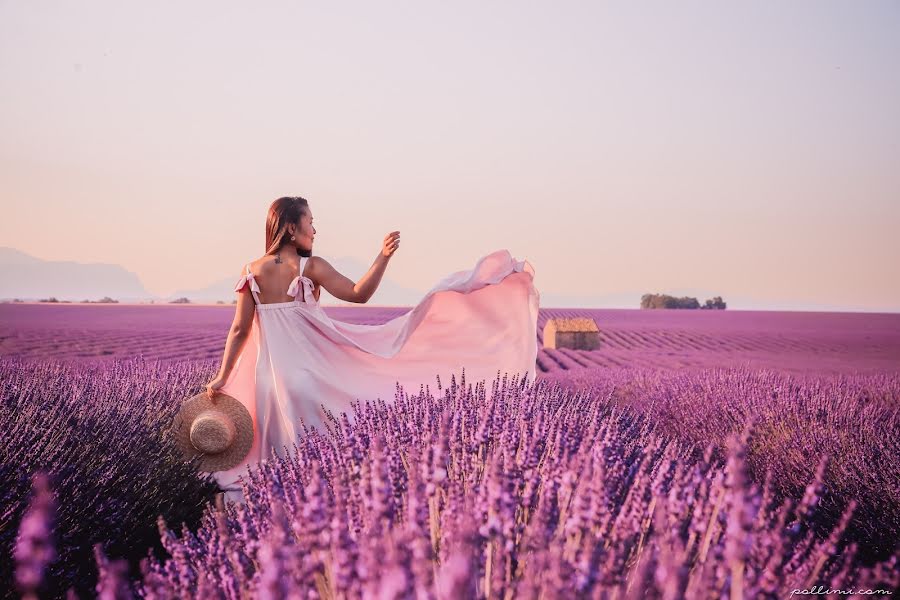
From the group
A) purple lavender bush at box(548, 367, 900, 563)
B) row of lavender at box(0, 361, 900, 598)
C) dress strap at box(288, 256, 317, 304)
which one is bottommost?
purple lavender bush at box(548, 367, 900, 563)

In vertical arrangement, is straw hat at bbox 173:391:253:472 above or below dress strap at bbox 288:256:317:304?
below

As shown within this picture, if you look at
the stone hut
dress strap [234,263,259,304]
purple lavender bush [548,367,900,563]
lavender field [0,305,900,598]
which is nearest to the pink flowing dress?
dress strap [234,263,259,304]

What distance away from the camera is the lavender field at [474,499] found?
3.27 ft

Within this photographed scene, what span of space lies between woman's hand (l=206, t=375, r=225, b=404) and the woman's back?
1.51 feet

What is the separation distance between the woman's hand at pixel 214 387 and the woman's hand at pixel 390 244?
111 cm

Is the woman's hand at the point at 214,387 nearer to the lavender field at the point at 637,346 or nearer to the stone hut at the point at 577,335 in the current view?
the lavender field at the point at 637,346

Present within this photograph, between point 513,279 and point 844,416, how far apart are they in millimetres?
2158

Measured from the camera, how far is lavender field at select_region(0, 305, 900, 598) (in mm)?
998

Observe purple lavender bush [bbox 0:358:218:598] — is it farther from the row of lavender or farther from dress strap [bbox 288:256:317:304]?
dress strap [bbox 288:256:317:304]

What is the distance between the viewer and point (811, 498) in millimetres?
1217

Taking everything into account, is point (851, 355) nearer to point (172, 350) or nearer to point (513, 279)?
point (513, 279)

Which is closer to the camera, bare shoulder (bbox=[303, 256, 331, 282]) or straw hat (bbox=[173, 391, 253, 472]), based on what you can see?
straw hat (bbox=[173, 391, 253, 472])

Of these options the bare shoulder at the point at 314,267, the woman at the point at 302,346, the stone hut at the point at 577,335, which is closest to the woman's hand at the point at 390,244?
the woman at the point at 302,346

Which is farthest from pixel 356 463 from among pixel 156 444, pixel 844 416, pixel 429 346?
pixel 844 416
